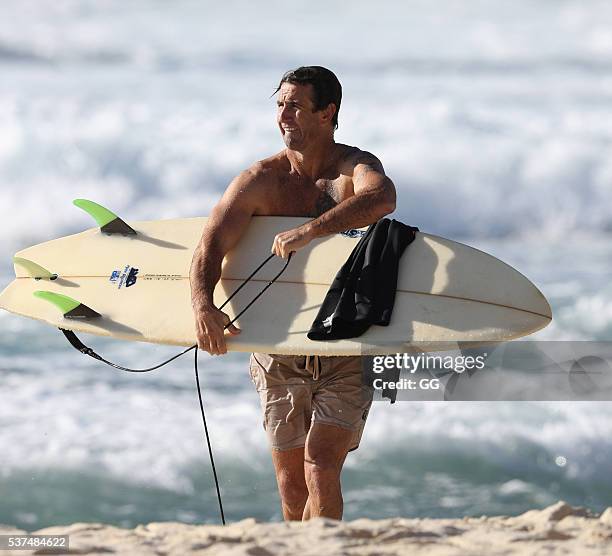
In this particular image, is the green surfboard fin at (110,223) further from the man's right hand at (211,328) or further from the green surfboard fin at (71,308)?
the man's right hand at (211,328)

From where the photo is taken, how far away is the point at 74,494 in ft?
33.0

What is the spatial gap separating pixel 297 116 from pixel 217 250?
55 centimetres

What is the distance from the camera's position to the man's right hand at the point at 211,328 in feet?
13.5

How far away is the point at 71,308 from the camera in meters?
4.57

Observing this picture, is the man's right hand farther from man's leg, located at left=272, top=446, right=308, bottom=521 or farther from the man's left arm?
man's leg, located at left=272, top=446, right=308, bottom=521

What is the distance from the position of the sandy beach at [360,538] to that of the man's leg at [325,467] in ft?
1.93

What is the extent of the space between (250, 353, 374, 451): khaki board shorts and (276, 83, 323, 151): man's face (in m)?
0.76

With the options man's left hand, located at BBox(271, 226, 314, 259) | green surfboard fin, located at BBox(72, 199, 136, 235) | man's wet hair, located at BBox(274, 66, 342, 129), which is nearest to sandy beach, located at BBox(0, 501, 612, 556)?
man's left hand, located at BBox(271, 226, 314, 259)

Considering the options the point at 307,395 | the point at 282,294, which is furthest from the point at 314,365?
the point at 282,294

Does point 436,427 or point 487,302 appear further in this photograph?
point 436,427

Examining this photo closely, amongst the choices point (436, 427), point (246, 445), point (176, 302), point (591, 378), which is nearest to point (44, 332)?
point (246, 445)

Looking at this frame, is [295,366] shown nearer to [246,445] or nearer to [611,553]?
[611,553]

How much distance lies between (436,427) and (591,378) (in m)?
1.53

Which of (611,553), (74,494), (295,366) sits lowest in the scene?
(74,494)
